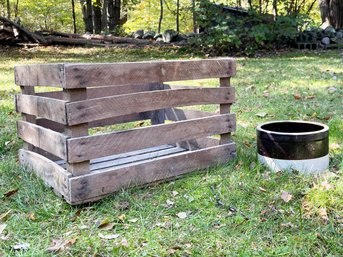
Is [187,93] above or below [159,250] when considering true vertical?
above

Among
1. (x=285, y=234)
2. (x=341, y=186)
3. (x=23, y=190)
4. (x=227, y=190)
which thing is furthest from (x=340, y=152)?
(x=23, y=190)

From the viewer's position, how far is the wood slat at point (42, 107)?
7.24 feet

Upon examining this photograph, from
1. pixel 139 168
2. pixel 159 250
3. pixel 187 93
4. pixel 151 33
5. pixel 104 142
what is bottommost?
pixel 159 250

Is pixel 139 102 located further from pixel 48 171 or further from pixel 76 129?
pixel 48 171

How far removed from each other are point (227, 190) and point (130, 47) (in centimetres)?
1150

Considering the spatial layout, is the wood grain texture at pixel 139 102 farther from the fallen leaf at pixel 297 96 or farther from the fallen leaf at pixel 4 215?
the fallen leaf at pixel 297 96

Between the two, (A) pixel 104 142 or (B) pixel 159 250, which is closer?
(B) pixel 159 250

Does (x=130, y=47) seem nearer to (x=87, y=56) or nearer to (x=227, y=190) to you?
(x=87, y=56)

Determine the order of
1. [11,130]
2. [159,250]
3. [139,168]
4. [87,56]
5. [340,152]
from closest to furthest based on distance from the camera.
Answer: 1. [159,250]
2. [139,168]
3. [340,152]
4. [11,130]
5. [87,56]

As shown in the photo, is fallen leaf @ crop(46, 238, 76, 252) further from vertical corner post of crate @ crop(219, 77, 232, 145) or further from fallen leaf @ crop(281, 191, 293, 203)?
vertical corner post of crate @ crop(219, 77, 232, 145)

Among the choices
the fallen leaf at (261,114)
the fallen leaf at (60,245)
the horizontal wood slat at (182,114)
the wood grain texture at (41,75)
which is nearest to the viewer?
the fallen leaf at (60,245)

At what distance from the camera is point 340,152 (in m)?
3.04

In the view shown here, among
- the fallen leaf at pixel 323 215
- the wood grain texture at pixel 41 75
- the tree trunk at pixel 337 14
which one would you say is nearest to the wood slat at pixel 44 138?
the wood grain texture at pixel 41 75

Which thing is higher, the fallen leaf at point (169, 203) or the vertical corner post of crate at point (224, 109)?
the vertical corner post of crate at point (224, 109)
